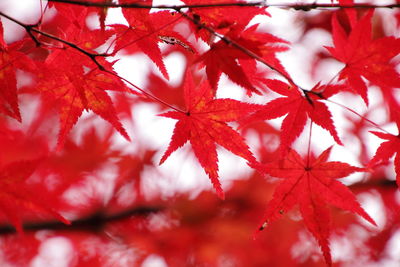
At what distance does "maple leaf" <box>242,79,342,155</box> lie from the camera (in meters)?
1.26

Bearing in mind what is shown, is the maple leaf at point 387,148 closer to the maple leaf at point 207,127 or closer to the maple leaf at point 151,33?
the maple leaf at point 207,127

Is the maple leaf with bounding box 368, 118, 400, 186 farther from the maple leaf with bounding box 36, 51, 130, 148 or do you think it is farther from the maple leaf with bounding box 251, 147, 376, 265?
the maple leaf with bounding box 36, 51, 130, 148

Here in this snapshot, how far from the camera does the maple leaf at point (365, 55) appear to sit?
1249 mm

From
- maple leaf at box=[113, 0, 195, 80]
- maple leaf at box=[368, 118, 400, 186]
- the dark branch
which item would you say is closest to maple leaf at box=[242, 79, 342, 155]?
maple leaf at box=[368, 118, 400, 186]

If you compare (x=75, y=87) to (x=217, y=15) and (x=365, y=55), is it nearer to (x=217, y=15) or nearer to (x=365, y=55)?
(x=217, y=15)

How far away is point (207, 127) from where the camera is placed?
1338mm

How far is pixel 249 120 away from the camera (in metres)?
1.30

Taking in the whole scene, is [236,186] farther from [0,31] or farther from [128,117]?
[0,31]

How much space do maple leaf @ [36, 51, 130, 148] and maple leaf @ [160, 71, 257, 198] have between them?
188mm

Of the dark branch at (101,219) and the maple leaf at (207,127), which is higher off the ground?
the maple leaf at (207,127)

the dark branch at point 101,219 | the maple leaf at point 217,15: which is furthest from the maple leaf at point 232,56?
the dark branch at point 101,219

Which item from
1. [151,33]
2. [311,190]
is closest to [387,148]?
[311,190]

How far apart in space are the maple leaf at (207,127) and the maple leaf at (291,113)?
7 cm

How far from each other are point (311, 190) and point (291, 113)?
0.30 m
